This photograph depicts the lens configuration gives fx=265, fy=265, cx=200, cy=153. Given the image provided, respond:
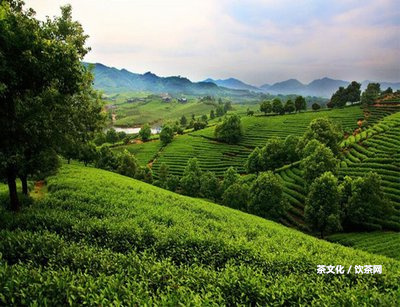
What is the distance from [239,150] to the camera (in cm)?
7506

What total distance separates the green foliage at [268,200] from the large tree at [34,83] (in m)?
26.4

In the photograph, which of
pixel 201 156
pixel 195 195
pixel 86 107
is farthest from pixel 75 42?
pixel 201 156

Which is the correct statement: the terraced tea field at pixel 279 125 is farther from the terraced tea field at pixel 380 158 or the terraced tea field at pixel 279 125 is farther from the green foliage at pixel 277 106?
the terraced tea field at pixel 380 158

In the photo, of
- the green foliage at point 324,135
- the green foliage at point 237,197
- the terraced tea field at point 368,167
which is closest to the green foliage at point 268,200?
the green foliage at point 237,197

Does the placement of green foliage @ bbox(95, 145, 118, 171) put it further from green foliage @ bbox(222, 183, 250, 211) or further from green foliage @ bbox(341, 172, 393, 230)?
green foliage @ bbox(341, 172, 393, 230)

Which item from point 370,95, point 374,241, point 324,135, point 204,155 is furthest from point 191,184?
point 370,95

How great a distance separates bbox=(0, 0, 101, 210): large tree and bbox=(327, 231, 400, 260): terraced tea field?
28119 millimetres

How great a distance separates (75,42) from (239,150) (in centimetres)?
6304

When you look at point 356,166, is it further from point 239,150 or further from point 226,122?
point 226,122

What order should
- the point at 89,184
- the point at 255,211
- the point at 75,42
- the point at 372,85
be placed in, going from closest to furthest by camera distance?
the point at 75,42 < the point at 89,184 < the point at 255,211 < the point at 372,85

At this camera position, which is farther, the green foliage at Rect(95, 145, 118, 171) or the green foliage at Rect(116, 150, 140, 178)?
the green foliage at Rect(95, 145, 118, 171)

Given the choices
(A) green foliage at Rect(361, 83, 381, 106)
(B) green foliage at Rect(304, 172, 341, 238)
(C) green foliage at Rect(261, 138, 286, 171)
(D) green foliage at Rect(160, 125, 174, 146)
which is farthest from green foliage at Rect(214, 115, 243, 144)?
(A) green foliage at Rect(361, 83, 381, 106)

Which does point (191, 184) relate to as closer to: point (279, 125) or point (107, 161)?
point (107, 161)

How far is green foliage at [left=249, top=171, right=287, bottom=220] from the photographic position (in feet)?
115
